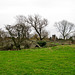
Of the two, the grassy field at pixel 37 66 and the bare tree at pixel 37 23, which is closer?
the grassy field at pixel 37 66

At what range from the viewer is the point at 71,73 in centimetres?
459

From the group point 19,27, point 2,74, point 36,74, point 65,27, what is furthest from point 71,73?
point 65,27

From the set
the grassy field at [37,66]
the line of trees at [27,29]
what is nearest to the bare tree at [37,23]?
the line of trees at [27,29]

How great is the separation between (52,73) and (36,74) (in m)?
0.70

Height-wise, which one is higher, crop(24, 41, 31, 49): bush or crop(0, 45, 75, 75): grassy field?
crop(24, 41, 31, 49): bush

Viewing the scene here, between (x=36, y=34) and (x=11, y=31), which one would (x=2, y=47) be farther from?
(x=36, y=34)

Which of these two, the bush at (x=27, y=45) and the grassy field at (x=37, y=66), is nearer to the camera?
the grassy field at (x=37, y=66)

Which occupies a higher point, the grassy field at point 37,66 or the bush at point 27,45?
the bush at point 27,45

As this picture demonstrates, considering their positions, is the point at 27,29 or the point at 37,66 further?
the point at 27,29

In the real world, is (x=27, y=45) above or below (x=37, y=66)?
above

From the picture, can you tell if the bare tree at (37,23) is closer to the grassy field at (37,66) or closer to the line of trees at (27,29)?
the line of trees at (27,29)

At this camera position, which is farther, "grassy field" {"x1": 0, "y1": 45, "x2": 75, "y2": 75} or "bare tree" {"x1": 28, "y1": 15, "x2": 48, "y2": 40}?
"bare tree" {"x1": 28, "y1": 15, "x2": 48, "y2": 40}

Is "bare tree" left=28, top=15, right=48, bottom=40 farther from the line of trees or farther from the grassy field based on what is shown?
the grassy field

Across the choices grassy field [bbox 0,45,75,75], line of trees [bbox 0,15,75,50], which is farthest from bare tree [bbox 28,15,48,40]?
grassy field [bbox 0,45,75,75]
